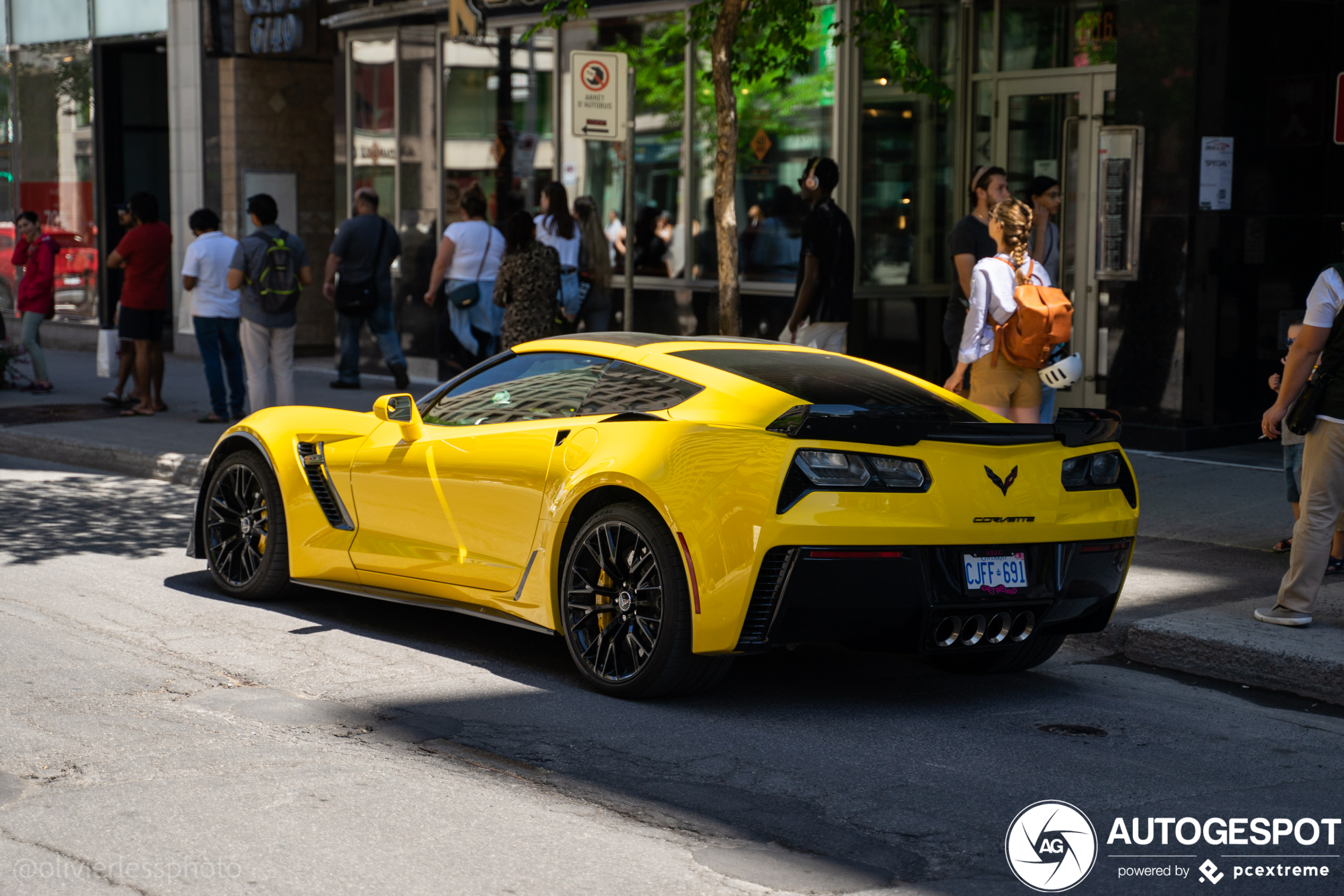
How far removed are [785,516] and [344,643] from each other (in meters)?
2.33

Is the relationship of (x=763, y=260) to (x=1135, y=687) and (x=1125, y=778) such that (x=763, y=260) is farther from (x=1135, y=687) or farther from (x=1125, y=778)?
(x=1125, y=778)

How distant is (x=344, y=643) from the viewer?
693 centimetres

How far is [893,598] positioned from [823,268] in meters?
5.93

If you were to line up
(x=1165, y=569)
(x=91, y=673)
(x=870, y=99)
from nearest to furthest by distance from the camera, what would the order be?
(x=91, y=673), (x=1165, y=569), (x=870, y=99)

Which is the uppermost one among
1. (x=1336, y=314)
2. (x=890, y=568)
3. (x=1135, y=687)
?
(x=1336, y=314)

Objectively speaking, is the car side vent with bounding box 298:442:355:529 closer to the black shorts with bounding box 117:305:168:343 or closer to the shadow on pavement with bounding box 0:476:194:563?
the shadow on pavement with bounding box 0:476:194:563

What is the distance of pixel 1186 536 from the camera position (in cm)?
930

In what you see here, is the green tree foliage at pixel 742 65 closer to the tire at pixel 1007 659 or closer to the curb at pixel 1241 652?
the curb at pixel 1241 652

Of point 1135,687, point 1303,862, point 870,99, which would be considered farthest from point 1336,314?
point 870,99

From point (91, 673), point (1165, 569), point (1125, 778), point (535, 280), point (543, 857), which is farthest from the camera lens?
point (535, 280)

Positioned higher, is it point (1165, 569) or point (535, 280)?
point (535, 280)

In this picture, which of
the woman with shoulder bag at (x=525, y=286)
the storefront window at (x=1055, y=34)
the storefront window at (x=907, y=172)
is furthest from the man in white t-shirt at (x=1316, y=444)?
the storefront window at (x=907, y=172)

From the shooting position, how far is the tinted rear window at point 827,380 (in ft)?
20.4

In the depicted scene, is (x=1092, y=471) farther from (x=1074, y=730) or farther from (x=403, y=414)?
(x=403, y=414)
